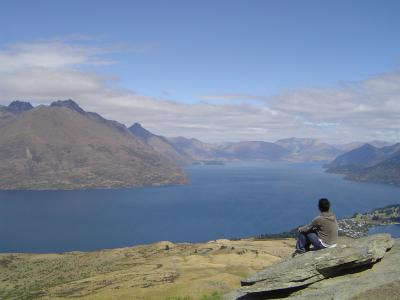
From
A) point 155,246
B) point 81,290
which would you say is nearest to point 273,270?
point 81,290

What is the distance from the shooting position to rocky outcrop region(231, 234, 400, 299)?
76.1 ft

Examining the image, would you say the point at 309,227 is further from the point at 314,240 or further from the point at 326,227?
the point at 326,227

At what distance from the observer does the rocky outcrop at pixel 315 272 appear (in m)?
23.2

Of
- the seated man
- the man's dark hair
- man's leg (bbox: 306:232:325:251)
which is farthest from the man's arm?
the man's dark hair

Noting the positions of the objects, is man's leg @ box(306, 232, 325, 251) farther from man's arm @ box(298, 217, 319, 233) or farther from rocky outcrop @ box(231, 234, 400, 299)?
rocky outcrop @ box(231, 234, 400, 299)

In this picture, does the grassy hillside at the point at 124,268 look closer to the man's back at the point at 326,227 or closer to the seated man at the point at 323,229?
the seated man at the point at 323,229

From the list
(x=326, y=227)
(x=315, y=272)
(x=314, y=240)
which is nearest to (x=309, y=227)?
(x=314, y=240)

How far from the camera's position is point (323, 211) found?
26094 millimetres

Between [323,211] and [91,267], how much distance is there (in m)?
141

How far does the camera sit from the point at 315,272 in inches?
932

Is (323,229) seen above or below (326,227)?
below

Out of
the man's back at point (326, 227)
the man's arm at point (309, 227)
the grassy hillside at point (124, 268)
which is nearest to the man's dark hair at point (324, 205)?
the man's back at point (326, 227)

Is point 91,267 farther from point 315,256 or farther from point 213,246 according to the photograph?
point 315,256

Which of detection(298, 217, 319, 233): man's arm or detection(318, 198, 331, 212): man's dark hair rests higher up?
detection(318, 198, 331, 212): man's dark hair
